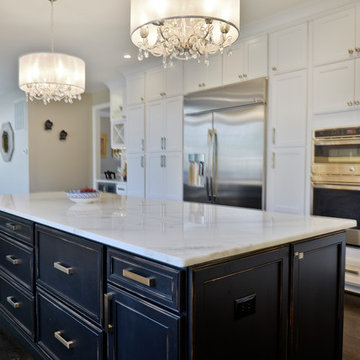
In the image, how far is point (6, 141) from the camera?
7777 millimetres

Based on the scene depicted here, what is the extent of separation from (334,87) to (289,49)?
0.64m

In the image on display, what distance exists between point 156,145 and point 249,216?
130 inches

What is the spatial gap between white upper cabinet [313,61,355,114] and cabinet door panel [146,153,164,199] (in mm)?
2343

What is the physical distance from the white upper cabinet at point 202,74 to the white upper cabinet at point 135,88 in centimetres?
93

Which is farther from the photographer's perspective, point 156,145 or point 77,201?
point 156,145

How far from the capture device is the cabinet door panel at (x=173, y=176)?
473 cm

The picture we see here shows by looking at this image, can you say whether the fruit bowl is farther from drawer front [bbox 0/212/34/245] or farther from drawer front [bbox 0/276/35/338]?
drawer front [bbox 0/276/35/338]

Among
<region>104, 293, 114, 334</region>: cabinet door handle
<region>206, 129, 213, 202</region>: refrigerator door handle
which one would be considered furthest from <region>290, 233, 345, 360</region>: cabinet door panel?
<region>206, 129, 213, 202</region>: refrigerator door handle

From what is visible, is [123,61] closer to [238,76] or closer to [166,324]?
[238,76]

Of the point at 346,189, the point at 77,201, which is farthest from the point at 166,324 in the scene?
the point at 346,189

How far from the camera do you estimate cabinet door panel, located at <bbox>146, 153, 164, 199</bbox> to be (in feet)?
16.5

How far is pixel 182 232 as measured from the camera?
1.47 m

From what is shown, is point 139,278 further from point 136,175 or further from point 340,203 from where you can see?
point 136,175

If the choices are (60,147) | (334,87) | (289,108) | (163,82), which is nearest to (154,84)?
(163,82)
